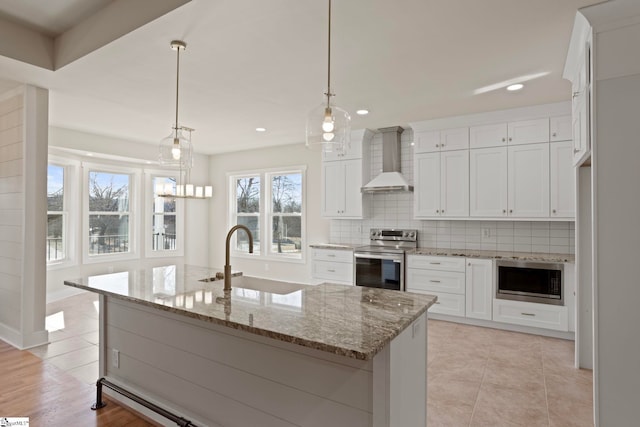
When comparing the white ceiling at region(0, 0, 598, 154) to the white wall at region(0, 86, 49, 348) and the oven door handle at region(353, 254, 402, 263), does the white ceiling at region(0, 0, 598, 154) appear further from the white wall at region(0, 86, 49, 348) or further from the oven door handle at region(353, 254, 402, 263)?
the oven door handle at region(353, 254, 402, 263)

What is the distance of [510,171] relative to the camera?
4328 millimetres

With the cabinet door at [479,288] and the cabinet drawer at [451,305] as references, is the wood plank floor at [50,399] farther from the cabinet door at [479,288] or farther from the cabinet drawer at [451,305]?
the cabinet door at [479,288]

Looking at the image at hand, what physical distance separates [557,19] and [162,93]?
11.7 feet

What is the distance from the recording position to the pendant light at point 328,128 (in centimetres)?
204

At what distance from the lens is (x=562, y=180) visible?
4.04 metres

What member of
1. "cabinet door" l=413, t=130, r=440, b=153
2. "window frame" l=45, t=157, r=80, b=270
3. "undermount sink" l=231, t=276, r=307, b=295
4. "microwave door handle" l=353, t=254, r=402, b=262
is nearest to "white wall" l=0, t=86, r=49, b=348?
"window frame" l=45, t=157, r=80, b=270

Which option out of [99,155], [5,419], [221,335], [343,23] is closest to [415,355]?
[221,335]

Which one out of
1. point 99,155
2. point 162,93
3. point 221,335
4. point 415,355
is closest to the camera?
point 415,355

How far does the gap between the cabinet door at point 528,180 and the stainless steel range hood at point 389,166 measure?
1308 millimetres

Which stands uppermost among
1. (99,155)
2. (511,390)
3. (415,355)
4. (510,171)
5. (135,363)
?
(99,155)

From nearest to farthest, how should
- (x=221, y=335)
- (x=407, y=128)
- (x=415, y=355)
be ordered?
(x=415, y=355)
(x=221, y=335)
(x=407, y=128)

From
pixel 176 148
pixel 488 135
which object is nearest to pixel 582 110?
pixel 488 135

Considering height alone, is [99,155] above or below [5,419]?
above

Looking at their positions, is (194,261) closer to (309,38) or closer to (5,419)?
(5,419)
